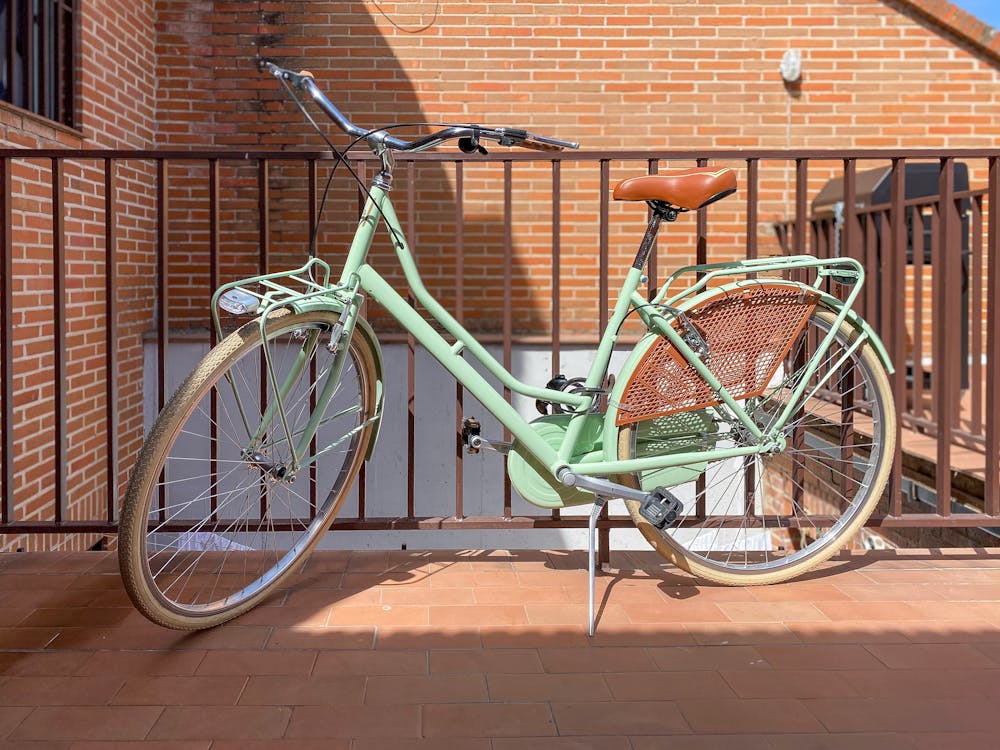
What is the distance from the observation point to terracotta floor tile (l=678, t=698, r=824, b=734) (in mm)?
1733

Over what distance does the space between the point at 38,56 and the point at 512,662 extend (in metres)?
3.68

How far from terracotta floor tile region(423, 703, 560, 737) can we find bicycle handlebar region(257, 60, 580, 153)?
1040 mm

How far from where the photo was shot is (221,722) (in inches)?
68.9

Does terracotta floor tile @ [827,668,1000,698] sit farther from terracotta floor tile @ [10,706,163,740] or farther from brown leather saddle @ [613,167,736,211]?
terracotta floor tile @ [10,706,163,740]

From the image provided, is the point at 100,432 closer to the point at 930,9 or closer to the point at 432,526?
the point at 432,526

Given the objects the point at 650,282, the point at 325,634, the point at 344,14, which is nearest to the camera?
the point at 325,634

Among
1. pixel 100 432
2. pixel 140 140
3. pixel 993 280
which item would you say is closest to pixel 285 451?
pixel 993 280

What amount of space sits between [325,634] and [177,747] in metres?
0.53

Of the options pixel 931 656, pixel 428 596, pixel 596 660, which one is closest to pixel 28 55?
pixel 428 596

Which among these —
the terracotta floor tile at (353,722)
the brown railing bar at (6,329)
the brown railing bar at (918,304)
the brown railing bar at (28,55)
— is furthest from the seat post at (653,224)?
the brown railing bar at (28,55)

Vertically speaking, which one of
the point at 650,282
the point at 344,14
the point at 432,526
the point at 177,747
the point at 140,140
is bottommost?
the point at 177,747

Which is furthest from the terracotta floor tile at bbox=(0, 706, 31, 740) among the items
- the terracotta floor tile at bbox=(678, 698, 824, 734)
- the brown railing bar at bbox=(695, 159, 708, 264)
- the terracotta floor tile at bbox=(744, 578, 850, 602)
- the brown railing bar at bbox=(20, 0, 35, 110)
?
the brown railing bar at bbox=(20, 0, 35, 110)

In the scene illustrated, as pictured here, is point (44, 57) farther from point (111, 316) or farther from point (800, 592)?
point (800, 592)

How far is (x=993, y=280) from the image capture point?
108 inches
